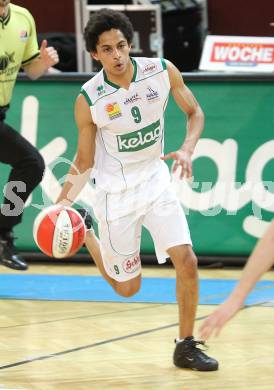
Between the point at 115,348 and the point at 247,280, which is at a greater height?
the point at 247,280

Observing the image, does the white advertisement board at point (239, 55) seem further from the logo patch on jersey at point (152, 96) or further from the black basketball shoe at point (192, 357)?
the black basketball shoe at point (192, 357)

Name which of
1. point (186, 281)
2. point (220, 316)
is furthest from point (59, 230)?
point (220, 316)

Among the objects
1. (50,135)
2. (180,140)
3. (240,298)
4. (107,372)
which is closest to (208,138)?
(180,140)

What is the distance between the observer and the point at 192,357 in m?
6.34

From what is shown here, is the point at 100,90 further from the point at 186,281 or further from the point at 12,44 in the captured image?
the point at 12,44

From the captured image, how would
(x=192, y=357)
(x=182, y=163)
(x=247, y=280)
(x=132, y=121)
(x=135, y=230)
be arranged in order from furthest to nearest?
(x=135, y=230) < (x=132, y=121) < (x=192, y=357) < (x=182, y=163) < (x=247, y=280)

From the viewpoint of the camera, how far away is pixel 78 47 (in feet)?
42.7

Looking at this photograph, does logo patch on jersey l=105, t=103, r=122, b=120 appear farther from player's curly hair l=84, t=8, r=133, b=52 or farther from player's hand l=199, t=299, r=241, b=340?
player's hand l=199, t=299, r=241, b=340

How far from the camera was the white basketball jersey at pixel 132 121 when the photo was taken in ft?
21.7

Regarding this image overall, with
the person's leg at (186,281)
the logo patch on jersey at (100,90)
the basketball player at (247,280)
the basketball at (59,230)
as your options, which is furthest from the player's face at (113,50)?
the basketball player at (247,280)

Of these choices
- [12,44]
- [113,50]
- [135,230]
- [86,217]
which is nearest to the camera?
[113,50]

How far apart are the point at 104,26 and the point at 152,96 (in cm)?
54

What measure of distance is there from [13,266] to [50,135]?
177 centimetres

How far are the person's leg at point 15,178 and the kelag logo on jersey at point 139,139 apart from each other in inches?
94.6
